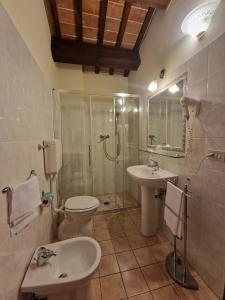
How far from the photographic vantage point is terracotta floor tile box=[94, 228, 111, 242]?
1.94 m

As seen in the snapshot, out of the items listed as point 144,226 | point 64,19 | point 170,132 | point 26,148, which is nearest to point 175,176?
point 170,132

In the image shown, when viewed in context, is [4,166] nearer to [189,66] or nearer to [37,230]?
[37,230]

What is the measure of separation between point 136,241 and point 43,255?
1224mm

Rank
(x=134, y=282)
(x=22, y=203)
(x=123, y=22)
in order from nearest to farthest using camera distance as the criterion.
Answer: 1. (x=22, y=203)
2. (x=134, y=282)
3. (x=123, y=22)

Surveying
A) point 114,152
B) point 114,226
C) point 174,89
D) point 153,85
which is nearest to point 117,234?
point 114,226

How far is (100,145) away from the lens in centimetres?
298

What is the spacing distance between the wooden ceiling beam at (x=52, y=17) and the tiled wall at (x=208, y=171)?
1.84 m

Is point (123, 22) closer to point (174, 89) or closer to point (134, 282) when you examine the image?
point (174, 89)

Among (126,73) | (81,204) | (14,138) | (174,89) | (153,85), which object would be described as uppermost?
(126,73)

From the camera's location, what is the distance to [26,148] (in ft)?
3.25

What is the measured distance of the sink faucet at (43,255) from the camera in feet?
3.22

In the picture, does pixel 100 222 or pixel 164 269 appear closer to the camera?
pixel 164 269

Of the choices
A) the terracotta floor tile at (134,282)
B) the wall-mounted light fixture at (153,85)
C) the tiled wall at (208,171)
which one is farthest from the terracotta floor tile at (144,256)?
the wall-mounted light fixture at (153,85)

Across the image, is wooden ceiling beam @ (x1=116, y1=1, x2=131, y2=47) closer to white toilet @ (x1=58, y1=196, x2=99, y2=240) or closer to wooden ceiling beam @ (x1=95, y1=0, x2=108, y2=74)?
wooden ceiling beam @ (x1=95, y1=0, x2=108, y2=74)
